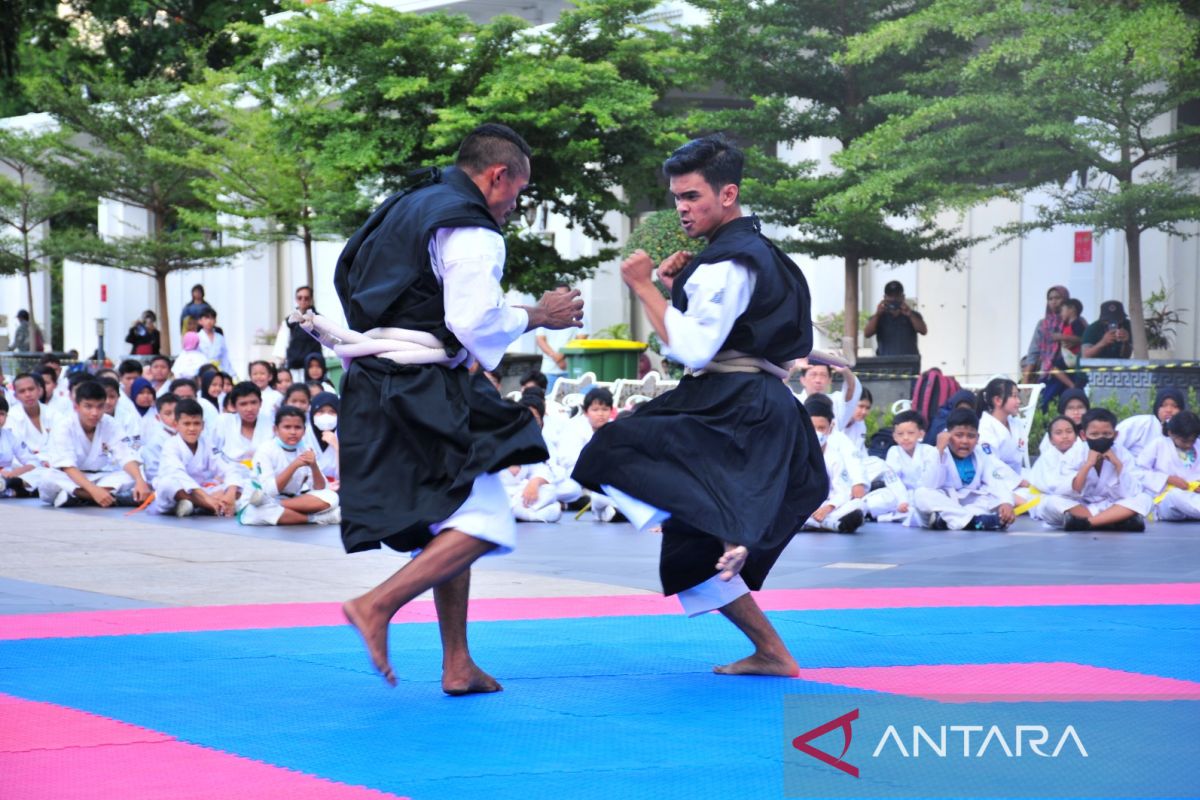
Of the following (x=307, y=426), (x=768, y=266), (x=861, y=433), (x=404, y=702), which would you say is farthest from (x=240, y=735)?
(x=861, y=433)

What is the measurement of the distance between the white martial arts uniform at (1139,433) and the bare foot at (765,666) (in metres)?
6.70

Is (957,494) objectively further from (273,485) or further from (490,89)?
(490,89)

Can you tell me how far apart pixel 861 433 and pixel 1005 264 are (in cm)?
924

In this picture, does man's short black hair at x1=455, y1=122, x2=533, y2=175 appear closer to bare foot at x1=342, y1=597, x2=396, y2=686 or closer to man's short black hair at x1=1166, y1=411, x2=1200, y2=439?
bare foot at x1=342, y1=597, x2=396, y2=686

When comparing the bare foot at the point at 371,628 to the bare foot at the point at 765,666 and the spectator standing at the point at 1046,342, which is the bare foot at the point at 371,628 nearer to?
the bare foot at the point at 765,666

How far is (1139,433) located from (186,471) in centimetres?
670

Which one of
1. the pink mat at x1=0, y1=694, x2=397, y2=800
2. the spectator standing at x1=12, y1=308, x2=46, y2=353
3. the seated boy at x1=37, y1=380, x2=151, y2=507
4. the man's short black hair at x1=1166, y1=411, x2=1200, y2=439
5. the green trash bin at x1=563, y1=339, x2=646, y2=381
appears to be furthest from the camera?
the spectator standing at x1=12, y1=308, x2=46, y2=353

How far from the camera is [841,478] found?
35.0 ft

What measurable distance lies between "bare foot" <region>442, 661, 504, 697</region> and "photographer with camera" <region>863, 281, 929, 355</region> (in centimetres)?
1155

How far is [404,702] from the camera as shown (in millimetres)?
4438

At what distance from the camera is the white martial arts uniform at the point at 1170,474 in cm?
1056

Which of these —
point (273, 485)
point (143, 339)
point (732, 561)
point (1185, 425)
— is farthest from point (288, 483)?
point (143, 339)

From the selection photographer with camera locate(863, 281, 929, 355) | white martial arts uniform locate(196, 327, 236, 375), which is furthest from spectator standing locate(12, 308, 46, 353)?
photographer with camera locate(863, 281, 929, 355)

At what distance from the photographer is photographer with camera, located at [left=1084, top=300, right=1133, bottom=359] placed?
47.9 feet
